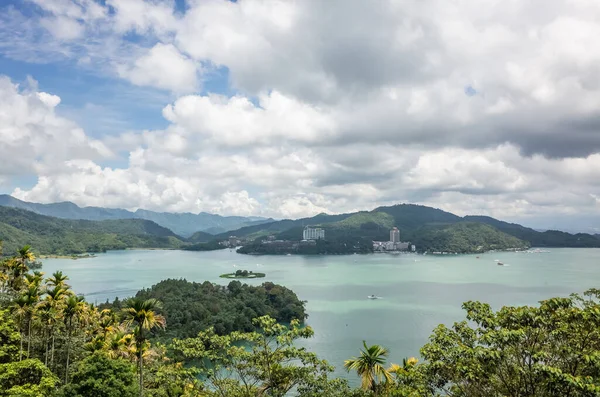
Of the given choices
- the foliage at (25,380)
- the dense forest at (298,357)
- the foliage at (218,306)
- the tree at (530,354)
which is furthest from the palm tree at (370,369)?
the foliage at (218,306)

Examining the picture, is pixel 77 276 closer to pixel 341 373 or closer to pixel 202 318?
pixel 202 318

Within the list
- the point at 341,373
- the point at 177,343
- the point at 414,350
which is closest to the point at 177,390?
the point at 177,343

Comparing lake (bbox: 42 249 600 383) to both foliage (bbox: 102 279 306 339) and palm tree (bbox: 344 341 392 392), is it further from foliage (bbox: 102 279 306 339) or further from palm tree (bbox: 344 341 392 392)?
palm tree (bbox: 344 341 392 392)

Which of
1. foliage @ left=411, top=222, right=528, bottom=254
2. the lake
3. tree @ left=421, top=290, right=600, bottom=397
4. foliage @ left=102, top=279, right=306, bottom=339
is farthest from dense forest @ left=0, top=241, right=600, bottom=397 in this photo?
foliage @ left=411, top=222, right=528, bottom=254

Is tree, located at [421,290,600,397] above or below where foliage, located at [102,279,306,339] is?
above

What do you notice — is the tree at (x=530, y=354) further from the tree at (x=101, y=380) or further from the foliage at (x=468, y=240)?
the foliage at (x=468, y=240)
